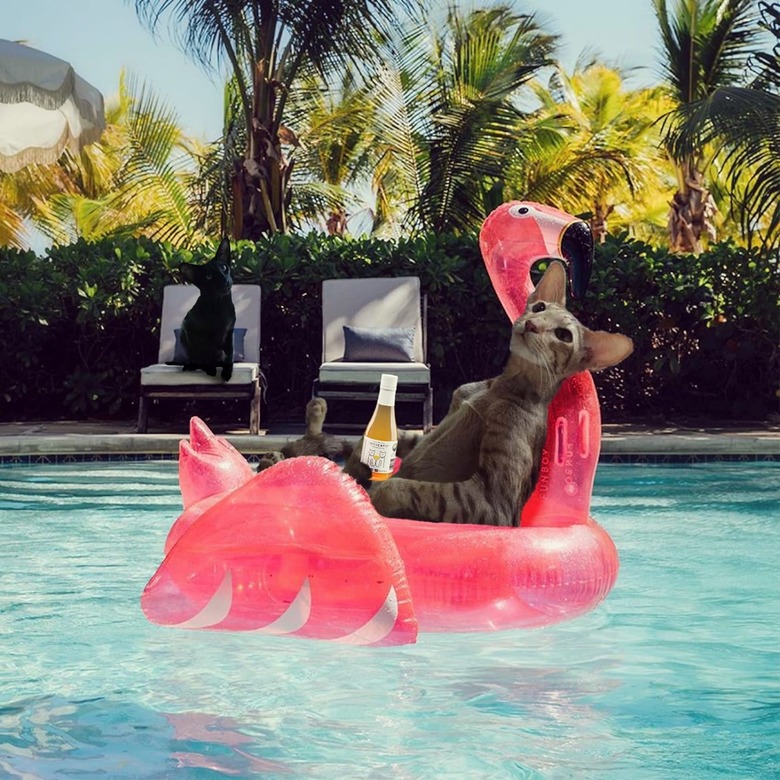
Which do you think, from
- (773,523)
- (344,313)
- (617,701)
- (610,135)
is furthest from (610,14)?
(617,701)

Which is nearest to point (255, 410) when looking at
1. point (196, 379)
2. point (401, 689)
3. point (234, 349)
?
point (196, 379)

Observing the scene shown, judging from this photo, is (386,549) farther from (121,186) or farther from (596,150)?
(121,186)

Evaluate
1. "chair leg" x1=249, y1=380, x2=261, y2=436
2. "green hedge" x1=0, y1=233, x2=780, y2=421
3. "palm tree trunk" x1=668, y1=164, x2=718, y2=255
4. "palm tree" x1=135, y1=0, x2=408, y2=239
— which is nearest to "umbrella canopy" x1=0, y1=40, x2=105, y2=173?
"chair leg" x1=249, y1=380, x2=261, y2=436

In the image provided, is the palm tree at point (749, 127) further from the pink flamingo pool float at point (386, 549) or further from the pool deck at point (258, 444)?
the pink flamingo pool float at point (386, 549)

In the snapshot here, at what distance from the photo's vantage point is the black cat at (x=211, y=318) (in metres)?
9.45

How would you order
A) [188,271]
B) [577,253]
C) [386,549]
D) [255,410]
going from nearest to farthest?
[386,549] < [577,253] < [188,271] < [255,410]

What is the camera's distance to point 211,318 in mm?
9461

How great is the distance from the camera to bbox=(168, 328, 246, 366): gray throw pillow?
10227 mm

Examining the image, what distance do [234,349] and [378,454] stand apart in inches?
254

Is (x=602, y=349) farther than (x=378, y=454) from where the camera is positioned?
No

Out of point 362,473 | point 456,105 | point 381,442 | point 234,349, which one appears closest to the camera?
point 381,442

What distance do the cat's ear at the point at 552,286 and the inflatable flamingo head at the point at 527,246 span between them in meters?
0.10

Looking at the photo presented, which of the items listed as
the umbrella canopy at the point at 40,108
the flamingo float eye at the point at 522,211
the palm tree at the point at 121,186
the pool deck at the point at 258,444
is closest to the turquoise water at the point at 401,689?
the flamingo float eye at the point at 522,211

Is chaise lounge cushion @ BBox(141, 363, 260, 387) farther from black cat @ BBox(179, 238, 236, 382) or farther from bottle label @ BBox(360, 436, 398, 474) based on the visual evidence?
bottle label @ BBox(360, 436, 398, 474)
